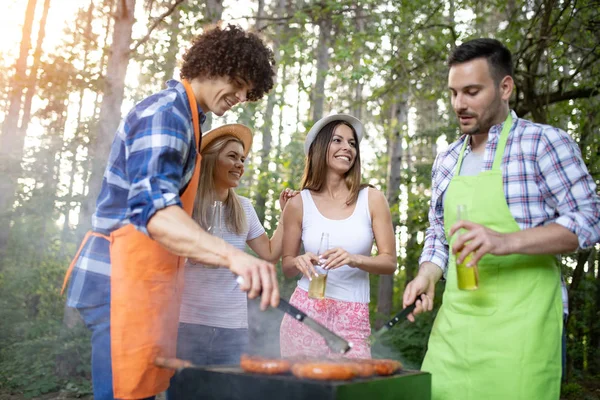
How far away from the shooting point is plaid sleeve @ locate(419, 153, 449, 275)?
8.65ft

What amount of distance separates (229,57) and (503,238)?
1.31 metres

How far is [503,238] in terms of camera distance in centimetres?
200

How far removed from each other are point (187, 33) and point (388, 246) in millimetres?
6544

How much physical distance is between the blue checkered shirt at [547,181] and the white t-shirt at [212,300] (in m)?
1.69

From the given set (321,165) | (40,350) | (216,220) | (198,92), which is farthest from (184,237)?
(40,350)

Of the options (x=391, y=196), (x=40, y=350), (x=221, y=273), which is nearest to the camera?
(x=221, y=273)

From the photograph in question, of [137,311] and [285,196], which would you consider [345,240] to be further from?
[137,311]

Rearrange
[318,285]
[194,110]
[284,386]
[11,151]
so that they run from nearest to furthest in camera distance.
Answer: [284,386] → [194,110] → [318,285] → [11,151]

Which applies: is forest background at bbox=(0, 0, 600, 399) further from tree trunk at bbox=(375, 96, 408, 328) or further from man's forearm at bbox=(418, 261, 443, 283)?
man's forearm at bbox=(418, 261, 443, 283)

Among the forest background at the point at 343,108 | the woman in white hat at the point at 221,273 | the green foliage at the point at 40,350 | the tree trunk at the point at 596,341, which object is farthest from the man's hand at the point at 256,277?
the tree trunk at the point at 596,341

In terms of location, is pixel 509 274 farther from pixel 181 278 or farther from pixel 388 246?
pixel 181 278

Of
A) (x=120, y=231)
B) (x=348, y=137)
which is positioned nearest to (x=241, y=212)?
(x=348, y=137)

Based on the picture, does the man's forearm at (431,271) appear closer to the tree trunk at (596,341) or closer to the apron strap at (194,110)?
the apron strap at (194,110)

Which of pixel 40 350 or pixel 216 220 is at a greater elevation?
pixel 216 220
